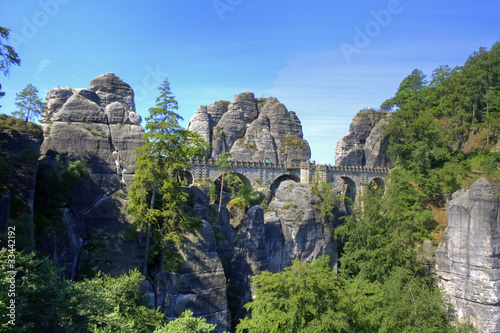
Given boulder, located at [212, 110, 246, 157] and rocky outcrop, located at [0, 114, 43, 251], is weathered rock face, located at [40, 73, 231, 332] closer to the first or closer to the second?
rocky outcrop, located at [0, 114, 43, 251]

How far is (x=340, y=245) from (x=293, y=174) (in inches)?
429

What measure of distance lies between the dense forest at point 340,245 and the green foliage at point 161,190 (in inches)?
3.3

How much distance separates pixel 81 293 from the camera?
14766 millimetres

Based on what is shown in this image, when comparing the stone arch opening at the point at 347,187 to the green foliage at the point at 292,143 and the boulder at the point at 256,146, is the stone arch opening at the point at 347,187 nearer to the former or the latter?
the green foliage at the point at 292,143

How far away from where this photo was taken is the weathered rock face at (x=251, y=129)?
4816 cm

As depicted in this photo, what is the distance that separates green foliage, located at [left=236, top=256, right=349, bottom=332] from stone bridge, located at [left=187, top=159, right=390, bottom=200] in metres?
19.2

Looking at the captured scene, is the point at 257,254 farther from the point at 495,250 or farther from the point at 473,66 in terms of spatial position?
the point at 473,66

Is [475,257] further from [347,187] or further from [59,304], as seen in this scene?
[59,304]

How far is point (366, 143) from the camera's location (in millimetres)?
51656

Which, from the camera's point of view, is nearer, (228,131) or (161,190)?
(161,190)

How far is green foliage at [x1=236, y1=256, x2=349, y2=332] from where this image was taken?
17094 millimetres

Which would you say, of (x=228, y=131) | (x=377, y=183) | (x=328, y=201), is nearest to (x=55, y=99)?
(x=228, y=131)

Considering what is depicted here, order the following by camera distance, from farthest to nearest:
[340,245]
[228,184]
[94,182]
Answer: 1. [340,245]
2. [228,184]
3. [94,182]

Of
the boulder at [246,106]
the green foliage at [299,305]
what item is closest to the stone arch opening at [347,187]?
the boulder at [246,106]
